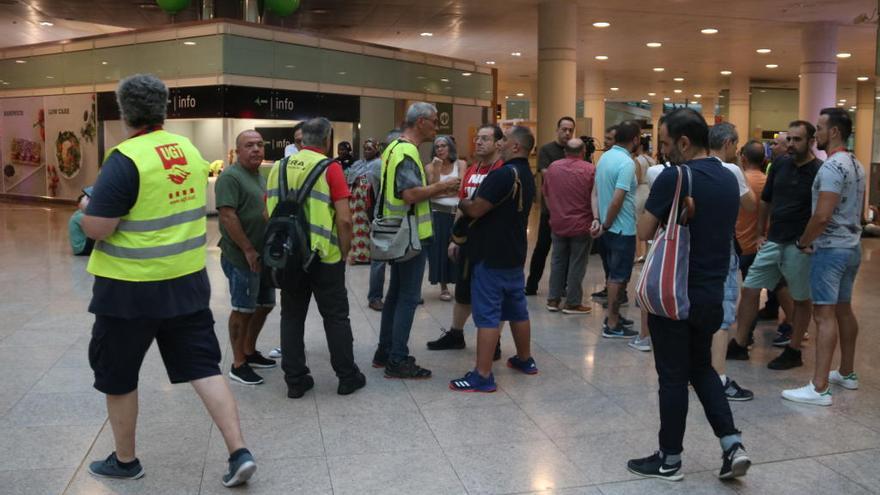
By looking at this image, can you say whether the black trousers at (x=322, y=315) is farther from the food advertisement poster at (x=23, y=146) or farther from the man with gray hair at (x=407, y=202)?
the food advertisement poster at (x=23, y=146)

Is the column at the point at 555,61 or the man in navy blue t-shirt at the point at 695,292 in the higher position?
the column at the point at 555,61

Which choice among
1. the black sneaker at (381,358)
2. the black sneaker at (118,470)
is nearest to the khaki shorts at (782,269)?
the black sneaker at (381,358)

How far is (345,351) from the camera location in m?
4.94

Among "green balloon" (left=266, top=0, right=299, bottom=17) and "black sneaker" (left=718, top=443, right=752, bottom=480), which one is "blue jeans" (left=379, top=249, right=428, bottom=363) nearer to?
"black sneaker" (left=718, top=443, right=752, bottom=480)

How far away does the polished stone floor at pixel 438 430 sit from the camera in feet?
12.2

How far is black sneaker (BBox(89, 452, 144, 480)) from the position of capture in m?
3.70

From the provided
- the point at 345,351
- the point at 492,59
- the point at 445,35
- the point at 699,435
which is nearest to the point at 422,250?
the point at 345,351

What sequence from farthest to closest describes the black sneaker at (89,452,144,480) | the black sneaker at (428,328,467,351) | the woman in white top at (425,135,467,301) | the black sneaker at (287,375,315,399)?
the woman in white top at (425,135,467,301) → the black sneaker at (428,328,467,351) → the black sneaker at (287,375,315,399) → the black sneaker at (89,452,144,480)

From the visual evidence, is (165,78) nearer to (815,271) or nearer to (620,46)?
(620,46)

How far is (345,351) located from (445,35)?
15.0 metres

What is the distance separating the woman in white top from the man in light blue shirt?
1.40 metres

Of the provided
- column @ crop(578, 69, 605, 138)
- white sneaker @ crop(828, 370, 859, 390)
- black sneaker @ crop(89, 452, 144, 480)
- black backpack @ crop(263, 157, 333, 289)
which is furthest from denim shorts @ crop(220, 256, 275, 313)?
column @ crop(578, 69, 605, 138)

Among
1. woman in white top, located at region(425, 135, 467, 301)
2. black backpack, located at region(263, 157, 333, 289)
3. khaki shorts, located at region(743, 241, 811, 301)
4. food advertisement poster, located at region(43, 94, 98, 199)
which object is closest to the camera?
black backpack, located at region(263, 157, 333, 289)

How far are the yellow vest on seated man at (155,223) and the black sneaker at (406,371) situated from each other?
2066 millimetres
